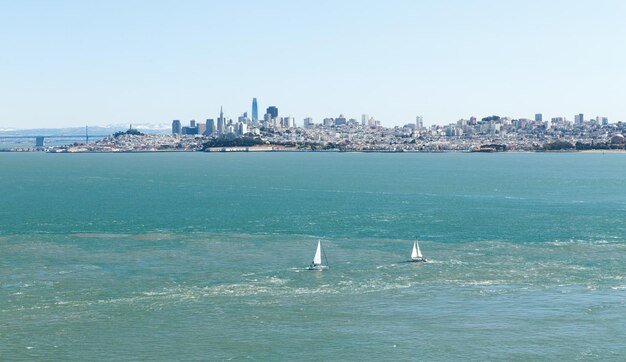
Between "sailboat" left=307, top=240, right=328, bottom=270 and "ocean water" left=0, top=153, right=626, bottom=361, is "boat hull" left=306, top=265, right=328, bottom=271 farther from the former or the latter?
"ocean water" left=0, top=153, right=626, bottom=361

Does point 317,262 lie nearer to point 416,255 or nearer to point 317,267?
point 317,267

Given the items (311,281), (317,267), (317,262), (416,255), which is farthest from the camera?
(416,255)

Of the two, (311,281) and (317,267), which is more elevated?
(317,267)

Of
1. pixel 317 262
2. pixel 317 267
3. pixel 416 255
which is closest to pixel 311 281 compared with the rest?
pixel 317 267

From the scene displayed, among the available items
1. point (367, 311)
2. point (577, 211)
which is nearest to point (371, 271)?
point (367, 311)

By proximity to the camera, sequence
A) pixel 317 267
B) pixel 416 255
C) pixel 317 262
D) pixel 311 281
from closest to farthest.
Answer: pixel 311 281 < pixel 317 267 < pixel 317 262 < pixel 416 255

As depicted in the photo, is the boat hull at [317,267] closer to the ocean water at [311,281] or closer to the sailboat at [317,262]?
the sailboat at [317,262]

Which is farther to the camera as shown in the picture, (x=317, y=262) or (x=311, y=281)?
(x=317, y=262)

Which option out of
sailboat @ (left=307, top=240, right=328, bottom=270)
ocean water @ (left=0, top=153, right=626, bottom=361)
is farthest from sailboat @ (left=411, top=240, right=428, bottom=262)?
sailboat @ (left=307, top=240, right=328, bottom=270)

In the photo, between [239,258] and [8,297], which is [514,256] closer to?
[239,258]

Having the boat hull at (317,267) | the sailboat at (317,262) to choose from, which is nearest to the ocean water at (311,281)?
the boat hull at (317,267)
